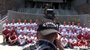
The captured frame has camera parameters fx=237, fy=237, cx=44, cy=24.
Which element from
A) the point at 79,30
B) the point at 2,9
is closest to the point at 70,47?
the point at 79,30

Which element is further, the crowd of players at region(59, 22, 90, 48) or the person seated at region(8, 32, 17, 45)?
the person seated at region(8, 32, 17, 45)

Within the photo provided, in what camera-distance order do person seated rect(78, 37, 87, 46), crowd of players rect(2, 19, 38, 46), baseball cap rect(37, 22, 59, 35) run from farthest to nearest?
crowd of players rect(2, 19, 38, 46) → person seated rect(78, 37, 87, 46) → baseball cap rect(37, 22, 59, 35)

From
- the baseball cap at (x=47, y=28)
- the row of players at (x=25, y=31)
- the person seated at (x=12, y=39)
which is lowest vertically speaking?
the person seated at (x=12, y=39)

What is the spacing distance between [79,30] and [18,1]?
21.8 metres

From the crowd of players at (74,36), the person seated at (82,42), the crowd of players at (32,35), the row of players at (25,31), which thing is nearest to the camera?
the person seated at (82,42)

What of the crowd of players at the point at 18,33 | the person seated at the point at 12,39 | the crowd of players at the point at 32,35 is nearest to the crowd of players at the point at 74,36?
the crowd of players at the point at 32,35

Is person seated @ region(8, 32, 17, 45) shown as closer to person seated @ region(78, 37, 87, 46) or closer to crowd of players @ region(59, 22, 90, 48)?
crowd of players @ region(59, 22, 90, 48)

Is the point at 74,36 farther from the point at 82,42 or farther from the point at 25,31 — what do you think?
the point at 25,31

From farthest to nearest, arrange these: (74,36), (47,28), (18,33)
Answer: (18,33) → (74,36) → (47,28)

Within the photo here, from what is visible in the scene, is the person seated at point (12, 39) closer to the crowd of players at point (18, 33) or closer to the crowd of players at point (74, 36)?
the crowd of players at point (18, 33)

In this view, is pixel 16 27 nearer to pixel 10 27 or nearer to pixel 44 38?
pixel 10 27

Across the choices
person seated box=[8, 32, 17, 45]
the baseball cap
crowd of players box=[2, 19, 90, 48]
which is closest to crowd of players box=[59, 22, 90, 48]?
crowd of players box=[2, 19, 90, 48]

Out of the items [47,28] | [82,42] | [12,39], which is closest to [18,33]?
[12,39]

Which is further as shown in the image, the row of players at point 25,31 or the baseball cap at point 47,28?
the row of players at point 25,31
